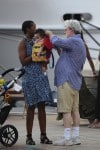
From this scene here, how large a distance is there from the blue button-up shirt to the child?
0.32ft

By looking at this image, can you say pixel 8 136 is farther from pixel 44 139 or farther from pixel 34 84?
pixel 34 84

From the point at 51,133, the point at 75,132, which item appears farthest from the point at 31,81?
the point at 51,133

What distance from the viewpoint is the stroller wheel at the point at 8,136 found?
9516 mm

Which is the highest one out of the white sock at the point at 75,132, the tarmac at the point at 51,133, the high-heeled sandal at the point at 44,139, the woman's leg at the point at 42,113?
the woman's leg at the point at 42,113

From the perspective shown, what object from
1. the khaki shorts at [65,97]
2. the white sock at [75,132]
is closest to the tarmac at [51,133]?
the white sock at [75,132]

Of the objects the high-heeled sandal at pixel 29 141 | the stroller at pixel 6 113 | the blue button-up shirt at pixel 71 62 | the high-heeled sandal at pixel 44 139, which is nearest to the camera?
the stroller at pixel 6 113

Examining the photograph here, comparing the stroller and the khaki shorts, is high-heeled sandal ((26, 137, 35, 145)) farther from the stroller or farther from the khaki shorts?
the khaki shorts

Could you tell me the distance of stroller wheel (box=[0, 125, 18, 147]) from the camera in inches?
375

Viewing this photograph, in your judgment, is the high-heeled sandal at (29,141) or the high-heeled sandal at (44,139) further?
the high-heeled sandal at (44,139)

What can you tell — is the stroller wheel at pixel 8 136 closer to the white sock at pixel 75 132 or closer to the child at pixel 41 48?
the white sock at pixel 75 132

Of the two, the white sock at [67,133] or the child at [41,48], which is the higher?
the child at [41,48]

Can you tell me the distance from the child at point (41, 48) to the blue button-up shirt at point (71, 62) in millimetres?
98

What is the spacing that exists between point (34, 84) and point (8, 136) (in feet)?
2.56

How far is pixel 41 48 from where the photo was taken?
31.2 ft
